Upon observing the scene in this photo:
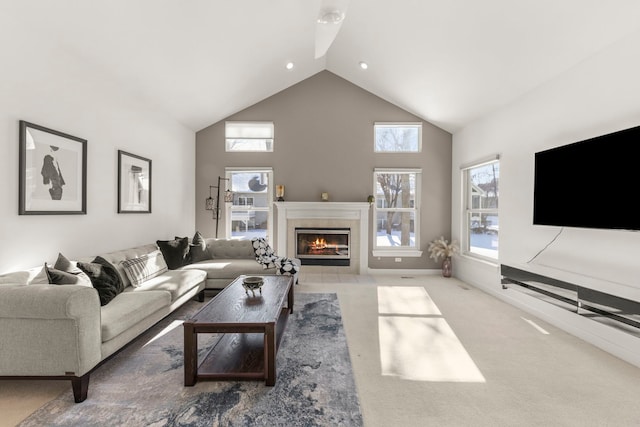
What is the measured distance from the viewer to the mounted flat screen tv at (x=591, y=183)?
2.50 metres

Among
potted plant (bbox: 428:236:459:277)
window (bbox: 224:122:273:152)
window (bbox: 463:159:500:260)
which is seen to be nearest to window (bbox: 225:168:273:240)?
window (bbox: 224:122:273:152)

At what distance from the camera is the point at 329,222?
19.8 ft

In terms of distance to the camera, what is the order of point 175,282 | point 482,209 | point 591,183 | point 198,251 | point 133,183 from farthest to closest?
point 482,209 < point 198,251 < point 133,183 < point 175,282 < point 591,183

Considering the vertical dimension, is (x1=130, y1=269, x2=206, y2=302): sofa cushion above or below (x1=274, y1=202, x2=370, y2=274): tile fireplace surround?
below

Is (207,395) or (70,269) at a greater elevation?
(70,269)

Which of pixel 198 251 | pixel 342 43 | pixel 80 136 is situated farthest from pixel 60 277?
pixel 342 43

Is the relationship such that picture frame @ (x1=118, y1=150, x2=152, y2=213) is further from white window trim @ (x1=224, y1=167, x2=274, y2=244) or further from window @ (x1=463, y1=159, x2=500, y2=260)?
window @ (x1=463, y1=159, x2=500, y2=260)

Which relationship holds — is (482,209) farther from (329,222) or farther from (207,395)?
(207,395)

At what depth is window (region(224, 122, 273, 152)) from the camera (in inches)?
242

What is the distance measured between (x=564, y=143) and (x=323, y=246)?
4.03 meters

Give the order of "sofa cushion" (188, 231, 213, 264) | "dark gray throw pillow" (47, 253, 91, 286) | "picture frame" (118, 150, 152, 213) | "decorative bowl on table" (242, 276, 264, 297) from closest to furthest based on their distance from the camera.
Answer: "dark gray throw pillow" (47, 253, 91, 286) < "decorative bowl on table" (242, 276, 264, 297) < "picture frame" (118, 150, 152, 213) < "sofa cushion" (188, 231, 213, 264)

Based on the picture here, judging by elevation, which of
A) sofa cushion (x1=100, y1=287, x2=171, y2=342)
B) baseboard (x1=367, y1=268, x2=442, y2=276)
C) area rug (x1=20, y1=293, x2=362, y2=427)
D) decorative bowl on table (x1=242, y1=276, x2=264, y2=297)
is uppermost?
decorative bowl on table (x1=242, y1=276, x2=264, y2=297)

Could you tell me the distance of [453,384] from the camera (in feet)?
7.29

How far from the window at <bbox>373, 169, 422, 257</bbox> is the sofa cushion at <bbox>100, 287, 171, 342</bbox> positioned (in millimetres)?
4165
